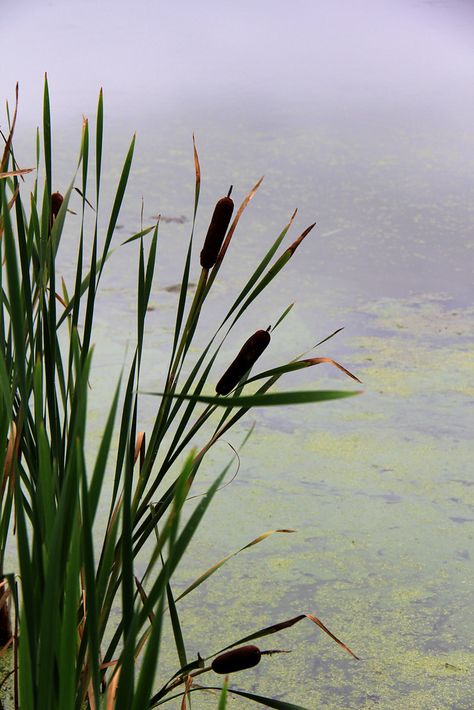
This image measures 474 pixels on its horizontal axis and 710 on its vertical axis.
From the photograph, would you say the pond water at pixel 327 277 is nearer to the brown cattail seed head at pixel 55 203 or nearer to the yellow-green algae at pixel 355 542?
the yellow-green algae at pixel 355 542

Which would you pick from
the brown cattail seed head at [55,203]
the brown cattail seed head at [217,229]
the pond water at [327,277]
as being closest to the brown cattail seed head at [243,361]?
the brown cattail seed head at [217,229]

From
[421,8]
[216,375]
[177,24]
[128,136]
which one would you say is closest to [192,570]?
[216,375]

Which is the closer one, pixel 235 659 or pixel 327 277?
pixel 235 659

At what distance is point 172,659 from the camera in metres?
1.08

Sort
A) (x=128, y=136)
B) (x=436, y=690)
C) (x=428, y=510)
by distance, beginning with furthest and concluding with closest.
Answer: (x=128, y=136) → (x=428, y=510) → (x=436, y=690)

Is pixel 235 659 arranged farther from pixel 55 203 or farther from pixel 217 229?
pixel 55 203

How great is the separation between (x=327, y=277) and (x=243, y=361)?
1.76 metres

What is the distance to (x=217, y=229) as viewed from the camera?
65 centimetres

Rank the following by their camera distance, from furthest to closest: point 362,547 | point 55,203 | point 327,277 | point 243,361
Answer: point 327,277 < point 362,547 < point 55,203 < point 243,361

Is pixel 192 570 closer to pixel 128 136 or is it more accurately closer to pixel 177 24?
pixel 128 136

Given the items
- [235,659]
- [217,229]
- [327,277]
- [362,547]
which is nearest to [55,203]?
[217,229]

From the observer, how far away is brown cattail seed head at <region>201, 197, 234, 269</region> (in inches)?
24.9

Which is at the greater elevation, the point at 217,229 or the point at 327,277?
the point at 217,229

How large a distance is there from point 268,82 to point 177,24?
689 mm
